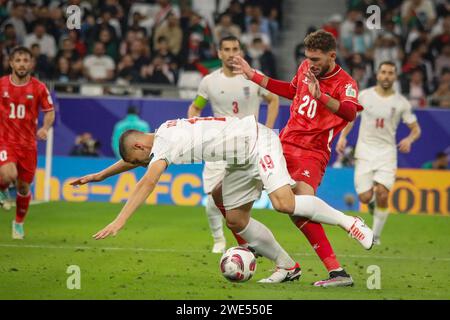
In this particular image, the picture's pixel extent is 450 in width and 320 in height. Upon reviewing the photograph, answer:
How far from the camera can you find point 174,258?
10.8 meters

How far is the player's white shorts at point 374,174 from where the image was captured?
13.1 m

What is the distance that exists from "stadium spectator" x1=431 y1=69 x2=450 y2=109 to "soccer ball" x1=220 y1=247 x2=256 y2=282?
Answer: 968cm

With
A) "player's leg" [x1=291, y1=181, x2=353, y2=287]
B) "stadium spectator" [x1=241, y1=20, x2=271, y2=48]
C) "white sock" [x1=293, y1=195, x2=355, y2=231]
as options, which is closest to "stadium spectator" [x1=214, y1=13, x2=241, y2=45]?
"stadium spectator" [x1=241, y1=20, x2=271, y2=48]

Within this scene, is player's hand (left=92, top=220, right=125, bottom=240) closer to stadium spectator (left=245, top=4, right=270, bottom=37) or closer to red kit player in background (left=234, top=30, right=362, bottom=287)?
red kit player in background (left=234, top=30, right=362, bottom=287)

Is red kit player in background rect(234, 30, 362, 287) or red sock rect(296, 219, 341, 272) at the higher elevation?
red kit player in background rect(234, 30, 362, 287)

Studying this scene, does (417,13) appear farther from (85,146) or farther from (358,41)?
(85,146)

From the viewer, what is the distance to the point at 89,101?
1778cm

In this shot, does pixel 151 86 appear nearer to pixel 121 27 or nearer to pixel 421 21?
pixel 121 27

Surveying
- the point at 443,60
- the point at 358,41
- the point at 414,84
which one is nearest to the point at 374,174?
the point at 414,84

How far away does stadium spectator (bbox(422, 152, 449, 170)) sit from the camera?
16906 mm

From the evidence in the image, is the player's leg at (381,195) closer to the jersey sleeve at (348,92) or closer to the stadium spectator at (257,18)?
the jersey sleeve at (348,92)

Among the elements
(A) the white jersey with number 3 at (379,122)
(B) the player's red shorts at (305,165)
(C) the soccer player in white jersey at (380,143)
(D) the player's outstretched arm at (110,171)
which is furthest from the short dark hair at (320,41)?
(A) the white jersey with number 3 at (379,122)

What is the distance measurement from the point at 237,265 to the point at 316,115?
1637mm

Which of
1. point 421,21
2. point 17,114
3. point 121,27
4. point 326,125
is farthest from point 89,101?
point 326,125
